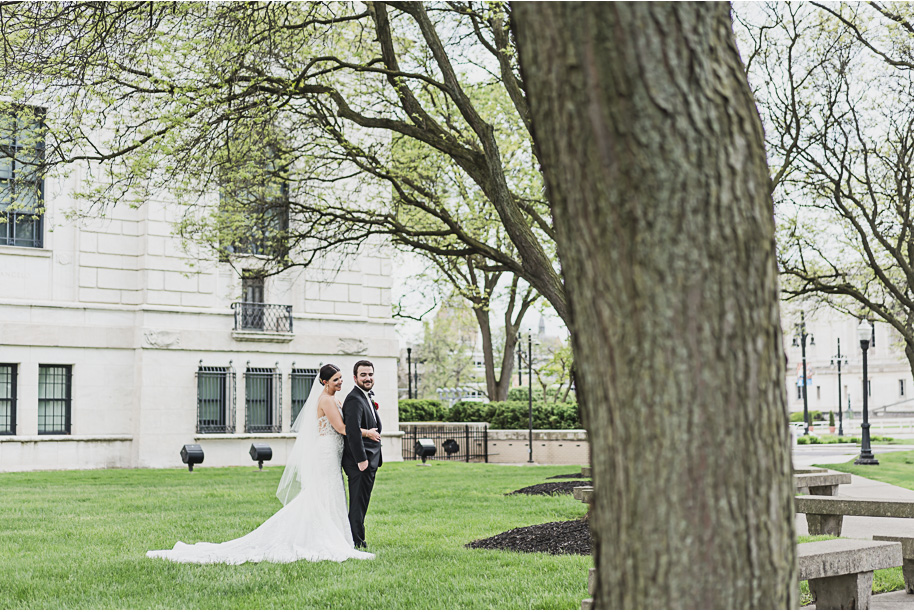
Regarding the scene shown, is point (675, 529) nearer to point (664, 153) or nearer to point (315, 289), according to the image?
point (664, 153)

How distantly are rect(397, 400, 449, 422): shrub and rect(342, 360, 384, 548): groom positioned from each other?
26.9 meters

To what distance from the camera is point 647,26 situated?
2.75 metres

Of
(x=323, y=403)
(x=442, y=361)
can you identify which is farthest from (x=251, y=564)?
(x=442, y=361)

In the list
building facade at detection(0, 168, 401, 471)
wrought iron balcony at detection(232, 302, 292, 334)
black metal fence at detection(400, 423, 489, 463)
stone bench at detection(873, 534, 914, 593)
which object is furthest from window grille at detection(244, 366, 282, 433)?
stone bench at detection(873, 534, 914, 593)

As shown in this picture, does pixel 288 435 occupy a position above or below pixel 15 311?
below

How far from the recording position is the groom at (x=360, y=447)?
32.7 ft

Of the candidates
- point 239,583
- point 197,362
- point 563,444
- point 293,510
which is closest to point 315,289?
point 197,362

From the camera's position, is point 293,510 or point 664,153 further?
point 293,510

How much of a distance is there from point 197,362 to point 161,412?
6.01ft

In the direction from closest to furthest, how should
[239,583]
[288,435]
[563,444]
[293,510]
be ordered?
[239,583] < [293,510] < [288,435] < [563,444]

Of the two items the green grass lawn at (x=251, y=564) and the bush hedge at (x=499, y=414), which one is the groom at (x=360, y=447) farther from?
the bush hedge at (x=499, y=414)

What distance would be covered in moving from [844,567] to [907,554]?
134cm

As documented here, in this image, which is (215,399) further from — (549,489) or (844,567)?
(844,567)

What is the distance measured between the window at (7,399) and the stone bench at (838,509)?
21.9 meters
